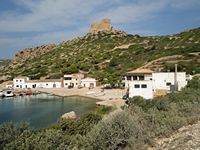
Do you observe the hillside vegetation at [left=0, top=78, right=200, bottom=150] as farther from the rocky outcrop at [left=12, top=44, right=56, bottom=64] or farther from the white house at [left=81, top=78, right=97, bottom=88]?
the rocky outcrop at [left=12, top=44, right=56, bottom=64]

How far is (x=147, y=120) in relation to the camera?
536 inches

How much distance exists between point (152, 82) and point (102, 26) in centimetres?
11280

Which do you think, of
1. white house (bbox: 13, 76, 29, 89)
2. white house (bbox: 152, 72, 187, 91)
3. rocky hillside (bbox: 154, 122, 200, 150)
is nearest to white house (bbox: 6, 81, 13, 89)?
white house (bbox: 13, 76, 29, 89)

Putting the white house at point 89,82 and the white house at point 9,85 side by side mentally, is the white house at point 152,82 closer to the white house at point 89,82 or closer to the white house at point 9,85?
the white house at point 89,82

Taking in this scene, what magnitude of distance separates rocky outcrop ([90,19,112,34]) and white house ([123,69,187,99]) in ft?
351

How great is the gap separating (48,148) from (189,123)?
6.94 m

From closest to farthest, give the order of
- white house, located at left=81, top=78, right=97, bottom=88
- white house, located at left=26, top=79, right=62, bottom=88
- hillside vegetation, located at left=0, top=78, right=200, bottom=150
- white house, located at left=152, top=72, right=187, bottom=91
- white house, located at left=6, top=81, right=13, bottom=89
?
hillside vegetation, located at left=0, top=78, right=200, bottom=150 → white house, located at left=152, top=72, right=187, bottom=91 → white house, located at left=81, top=78, right=97, bottom=88 → white house, located at left=26, top=79, right=62, bottom=88 → white house, located at left=6, top=81, right=13, bottom=89

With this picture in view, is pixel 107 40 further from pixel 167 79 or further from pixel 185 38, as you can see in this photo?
pixel 167 79

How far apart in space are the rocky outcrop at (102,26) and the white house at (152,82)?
107 meters

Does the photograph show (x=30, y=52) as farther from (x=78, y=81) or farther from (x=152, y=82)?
(x=152, y=82)

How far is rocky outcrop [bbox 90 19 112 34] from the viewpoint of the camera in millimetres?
151125

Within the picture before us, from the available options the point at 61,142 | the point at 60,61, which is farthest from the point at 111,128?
the point at 60,61

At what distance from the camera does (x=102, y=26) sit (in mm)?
151625

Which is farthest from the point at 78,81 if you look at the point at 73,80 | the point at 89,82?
the point at 89,82
